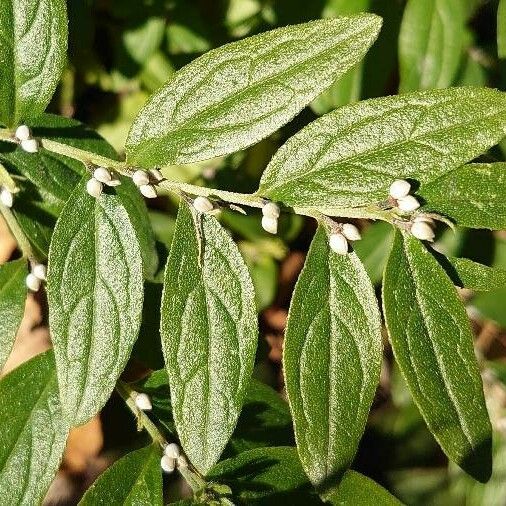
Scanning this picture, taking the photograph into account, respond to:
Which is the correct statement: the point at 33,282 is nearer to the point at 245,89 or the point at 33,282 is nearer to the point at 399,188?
the point at 245,89

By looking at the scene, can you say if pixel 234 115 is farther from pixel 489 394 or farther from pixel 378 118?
pixel 489 394

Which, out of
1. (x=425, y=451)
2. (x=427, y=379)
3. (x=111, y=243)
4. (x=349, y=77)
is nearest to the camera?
(x=427, y=379)

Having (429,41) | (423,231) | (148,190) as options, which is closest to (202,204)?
(148,190)

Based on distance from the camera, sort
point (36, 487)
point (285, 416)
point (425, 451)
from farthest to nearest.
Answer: point (425, 451)
point (285, 416)
point (36, 487)

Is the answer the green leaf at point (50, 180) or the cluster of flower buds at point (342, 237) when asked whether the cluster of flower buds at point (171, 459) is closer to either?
the green leaf at point (50, 180)

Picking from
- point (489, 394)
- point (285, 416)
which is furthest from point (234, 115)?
point (489, 394)

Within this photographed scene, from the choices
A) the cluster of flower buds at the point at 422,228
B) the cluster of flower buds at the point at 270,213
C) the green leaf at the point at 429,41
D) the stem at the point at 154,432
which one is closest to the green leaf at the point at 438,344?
the cluster of flower buds at the point at 422,228

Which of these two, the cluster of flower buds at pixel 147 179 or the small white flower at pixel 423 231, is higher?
the cluster of flower buds at pixel 147 179
